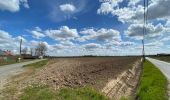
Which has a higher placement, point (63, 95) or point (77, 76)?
point (77, 76)

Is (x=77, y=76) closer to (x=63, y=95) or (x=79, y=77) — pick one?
(x=79, y=77)

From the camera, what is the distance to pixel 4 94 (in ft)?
43.9

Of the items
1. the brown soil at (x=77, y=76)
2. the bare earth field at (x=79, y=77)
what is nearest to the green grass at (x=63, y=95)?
the bare earth field at (x=79, y=77)

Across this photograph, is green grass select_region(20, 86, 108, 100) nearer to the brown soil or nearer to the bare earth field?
the bare earth field

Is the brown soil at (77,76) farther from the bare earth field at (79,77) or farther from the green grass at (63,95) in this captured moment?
the green grass at (63,95)

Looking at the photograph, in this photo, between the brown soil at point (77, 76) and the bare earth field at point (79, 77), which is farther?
the brown soil at point (77, 76)

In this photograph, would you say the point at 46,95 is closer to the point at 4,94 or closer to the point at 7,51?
the point at 4,94

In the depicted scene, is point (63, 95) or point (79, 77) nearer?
point (63, 95)

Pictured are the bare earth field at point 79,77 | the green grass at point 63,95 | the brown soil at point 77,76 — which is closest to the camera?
the green grass at point 63,95

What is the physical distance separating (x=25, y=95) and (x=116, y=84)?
26.2 feet

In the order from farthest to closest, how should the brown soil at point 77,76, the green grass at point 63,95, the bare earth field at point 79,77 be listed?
the brown soil at point 77,76, the bare earth field at point 79,77, the green grass at point 63,95

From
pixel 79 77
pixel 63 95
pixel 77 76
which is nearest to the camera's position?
pixel 63 95

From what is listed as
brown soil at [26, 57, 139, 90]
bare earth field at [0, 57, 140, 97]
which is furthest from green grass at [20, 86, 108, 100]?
brown soil at [26, 57, 139, 90]

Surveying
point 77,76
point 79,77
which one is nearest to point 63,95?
point 79,77
